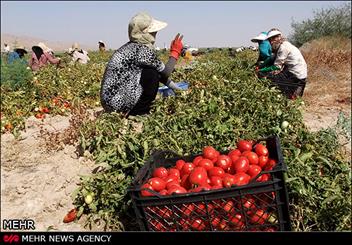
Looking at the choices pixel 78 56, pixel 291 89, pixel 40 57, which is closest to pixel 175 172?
pixel 291 89

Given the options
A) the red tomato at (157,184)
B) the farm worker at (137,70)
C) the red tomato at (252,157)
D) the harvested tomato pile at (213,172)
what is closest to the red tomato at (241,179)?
the harvested tomato pile at (213,172)

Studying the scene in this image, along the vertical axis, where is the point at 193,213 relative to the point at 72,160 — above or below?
above

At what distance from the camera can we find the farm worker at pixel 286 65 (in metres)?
5.51

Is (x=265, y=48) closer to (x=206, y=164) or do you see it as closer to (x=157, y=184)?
(x=206, y=164)

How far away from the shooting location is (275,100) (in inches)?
155

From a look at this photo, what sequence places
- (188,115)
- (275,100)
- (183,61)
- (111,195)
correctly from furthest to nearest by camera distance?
(183,61), (275,100), (188,115), (111,195)

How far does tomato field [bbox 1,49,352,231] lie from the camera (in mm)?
2467

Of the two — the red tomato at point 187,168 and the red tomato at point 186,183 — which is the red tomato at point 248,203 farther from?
the red tomato at point 187,168

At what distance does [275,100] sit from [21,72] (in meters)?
3.73

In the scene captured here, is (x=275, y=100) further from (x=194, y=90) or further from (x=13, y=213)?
(x=13, y=213)

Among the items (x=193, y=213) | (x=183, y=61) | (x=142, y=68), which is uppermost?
(x=142, y=68)

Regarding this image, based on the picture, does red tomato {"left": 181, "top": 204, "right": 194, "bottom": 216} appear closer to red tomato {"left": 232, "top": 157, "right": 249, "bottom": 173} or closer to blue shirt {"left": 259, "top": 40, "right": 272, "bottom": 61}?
red tomato {"left": 232, "top": 157, "right": 249, "bottom": 173}

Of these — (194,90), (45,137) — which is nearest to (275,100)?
(194,90)

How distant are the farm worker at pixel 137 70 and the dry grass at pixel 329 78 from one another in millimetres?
2872
